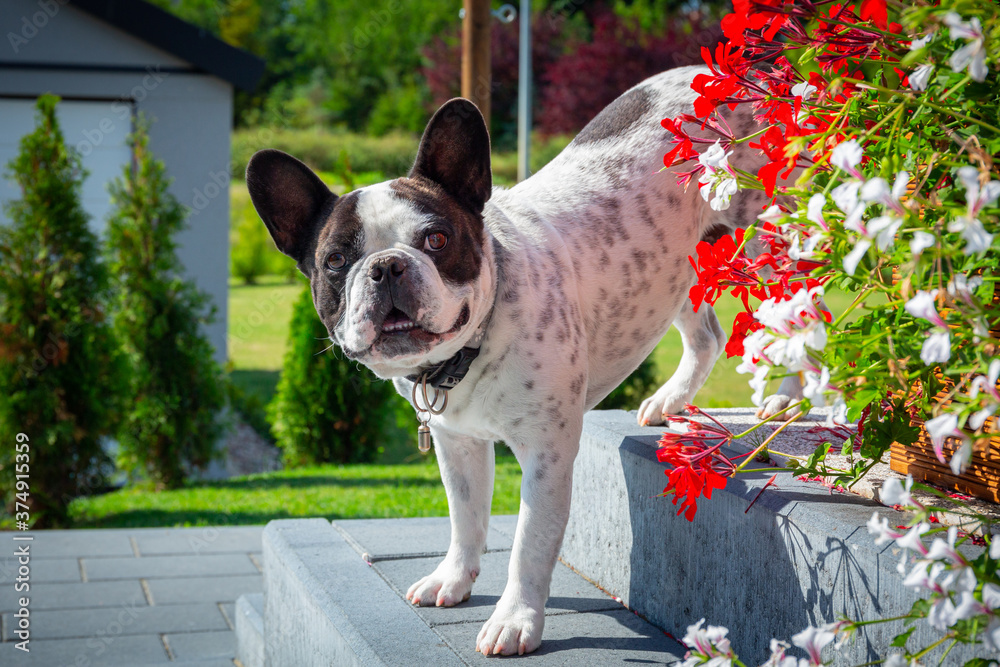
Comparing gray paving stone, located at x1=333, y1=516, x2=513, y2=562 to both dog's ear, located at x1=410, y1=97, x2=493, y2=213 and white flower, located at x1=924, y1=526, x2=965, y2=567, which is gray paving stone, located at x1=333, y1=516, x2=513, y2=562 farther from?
white flower, located at x1=924, y1=526, x2=965, y2=567

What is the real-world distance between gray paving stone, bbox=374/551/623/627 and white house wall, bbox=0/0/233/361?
24.1 ft

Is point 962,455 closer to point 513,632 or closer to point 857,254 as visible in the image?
point 857,254

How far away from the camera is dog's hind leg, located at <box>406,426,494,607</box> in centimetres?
Result: 292

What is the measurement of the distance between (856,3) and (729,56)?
10.4 inches

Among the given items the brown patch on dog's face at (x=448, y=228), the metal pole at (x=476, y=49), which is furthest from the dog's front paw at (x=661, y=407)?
the metal pole at (x=476, y=49)

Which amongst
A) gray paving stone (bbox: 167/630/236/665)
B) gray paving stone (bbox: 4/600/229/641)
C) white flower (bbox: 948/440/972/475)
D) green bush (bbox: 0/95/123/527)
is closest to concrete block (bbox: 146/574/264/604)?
gray paving stone (bbox: 4/600/229/641)

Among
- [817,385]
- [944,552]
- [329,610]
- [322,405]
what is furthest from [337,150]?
[944,552]

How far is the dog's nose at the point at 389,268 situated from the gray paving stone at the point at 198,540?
13.1 ft

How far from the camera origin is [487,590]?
121 inches

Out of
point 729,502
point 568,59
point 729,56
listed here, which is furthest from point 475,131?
point 568,59

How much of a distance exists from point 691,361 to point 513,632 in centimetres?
158

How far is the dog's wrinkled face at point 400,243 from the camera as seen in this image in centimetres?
229

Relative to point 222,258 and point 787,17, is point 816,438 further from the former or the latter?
point 222,258

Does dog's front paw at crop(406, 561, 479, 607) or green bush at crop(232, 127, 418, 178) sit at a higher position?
green bush at crop(232, 127, 418, 178)
